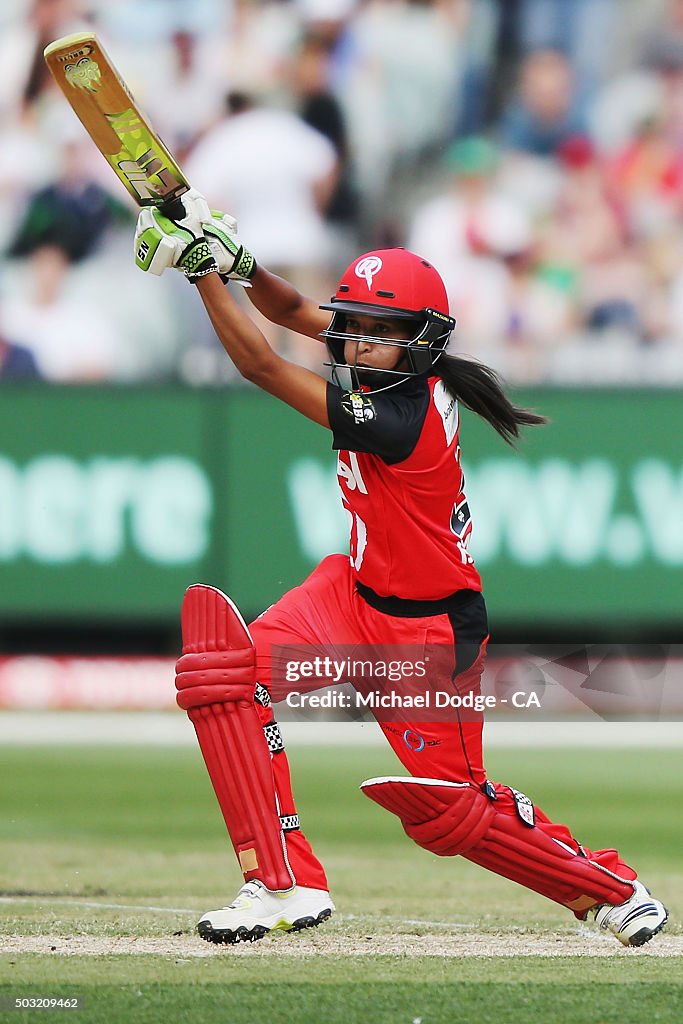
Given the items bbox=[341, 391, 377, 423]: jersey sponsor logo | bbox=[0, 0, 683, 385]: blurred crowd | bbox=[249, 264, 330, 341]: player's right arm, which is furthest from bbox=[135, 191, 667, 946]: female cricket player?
bbox=[0, 0, 683, 385]: blurred crowd

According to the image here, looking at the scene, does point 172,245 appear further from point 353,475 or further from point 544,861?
point 544,861

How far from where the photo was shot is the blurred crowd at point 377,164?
979 cm

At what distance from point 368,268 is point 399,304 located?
134mm

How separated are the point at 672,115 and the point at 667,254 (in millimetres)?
1083

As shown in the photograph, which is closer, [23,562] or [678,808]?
[678,808]

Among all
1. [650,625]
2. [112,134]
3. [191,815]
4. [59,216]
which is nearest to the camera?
[112,134]

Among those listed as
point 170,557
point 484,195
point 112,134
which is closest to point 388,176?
point 484,195

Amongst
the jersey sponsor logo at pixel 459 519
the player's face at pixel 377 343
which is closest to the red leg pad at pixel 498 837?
the jersey sponsor logo at pixel 459 519

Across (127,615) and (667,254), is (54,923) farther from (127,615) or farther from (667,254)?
(667,254)

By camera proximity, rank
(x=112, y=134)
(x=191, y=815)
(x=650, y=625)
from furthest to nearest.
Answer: (x=650, y=625)
(x=191, y=815)
(x=112, y=134)

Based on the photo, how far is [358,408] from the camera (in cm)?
388

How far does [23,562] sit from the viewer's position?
8750mm

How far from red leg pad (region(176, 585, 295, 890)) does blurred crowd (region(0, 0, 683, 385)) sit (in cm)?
561

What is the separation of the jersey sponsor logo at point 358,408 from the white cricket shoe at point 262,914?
3.94ft
